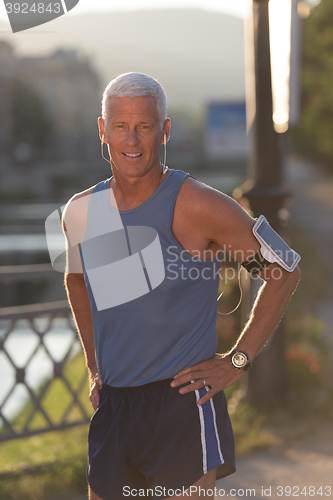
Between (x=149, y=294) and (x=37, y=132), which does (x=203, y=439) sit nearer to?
(x=149, y=294)

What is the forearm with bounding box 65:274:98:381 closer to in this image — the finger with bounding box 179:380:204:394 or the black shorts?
the black shorts

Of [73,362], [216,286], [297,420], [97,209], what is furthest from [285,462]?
[73,362]

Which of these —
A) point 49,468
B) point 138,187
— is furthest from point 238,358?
point 49,468

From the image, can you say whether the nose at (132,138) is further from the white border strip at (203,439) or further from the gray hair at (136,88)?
the white border strip at (203,439)

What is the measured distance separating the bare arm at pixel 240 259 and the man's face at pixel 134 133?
0.20 metres

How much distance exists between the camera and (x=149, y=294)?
6.28 ft

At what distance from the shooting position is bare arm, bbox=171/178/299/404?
1.88 metres

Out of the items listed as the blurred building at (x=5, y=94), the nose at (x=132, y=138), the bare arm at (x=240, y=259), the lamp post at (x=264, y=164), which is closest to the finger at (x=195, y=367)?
the bare arm at (x=240, y=259)

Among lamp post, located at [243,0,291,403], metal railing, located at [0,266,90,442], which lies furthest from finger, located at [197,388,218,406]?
lamp post, located at [243,0,291,403]

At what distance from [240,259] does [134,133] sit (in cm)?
55

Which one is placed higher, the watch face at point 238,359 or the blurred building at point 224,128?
the watch face at point 238,359

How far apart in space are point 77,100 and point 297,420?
109 meters

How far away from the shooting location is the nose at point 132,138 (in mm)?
1900

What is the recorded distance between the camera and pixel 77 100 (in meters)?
108
